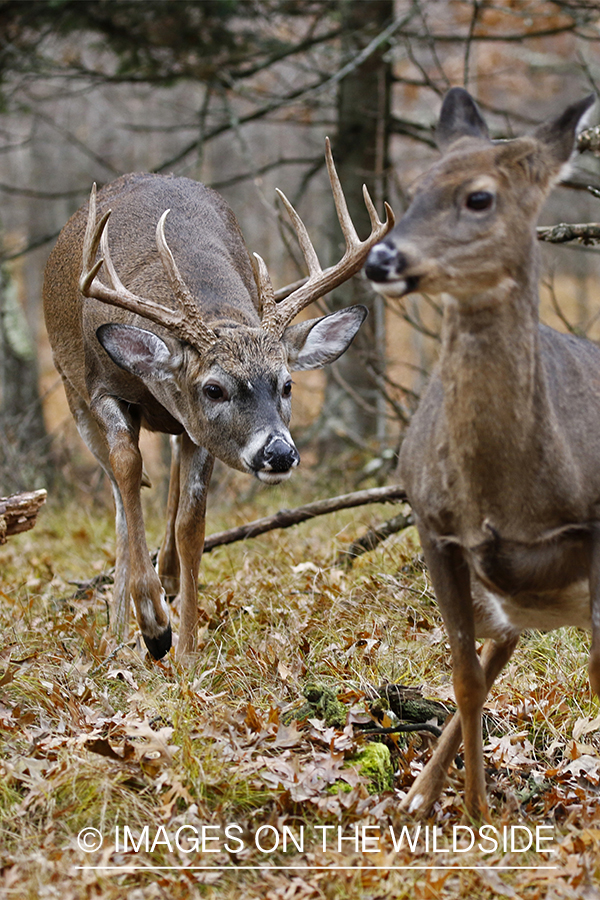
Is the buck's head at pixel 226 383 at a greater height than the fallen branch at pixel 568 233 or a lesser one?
lesser

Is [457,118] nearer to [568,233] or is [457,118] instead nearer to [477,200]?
[477,200]

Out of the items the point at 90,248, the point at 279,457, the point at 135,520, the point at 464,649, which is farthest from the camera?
the point at 135,520

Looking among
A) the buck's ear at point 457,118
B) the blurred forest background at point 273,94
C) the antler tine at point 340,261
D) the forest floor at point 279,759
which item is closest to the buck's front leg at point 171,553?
the forest floor at point 279,759

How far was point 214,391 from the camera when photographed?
5457 millimetres

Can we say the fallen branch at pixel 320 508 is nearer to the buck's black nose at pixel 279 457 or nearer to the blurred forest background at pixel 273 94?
the buck's black nose at pixel 279 457

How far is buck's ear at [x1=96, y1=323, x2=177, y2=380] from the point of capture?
555 cm

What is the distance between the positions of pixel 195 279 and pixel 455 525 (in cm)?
288

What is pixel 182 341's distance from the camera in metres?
5.58

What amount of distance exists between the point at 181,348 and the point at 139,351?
0.22m

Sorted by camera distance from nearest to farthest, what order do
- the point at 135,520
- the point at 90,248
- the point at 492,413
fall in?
1. the point at 492,413
2. the point at 90,248
3. the point at 135,520

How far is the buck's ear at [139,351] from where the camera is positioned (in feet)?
18.2

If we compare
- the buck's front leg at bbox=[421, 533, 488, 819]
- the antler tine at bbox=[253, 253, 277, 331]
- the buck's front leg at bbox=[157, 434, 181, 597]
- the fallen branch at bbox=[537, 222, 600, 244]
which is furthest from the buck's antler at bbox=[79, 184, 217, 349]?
the buck's front leg at bbox=[421, 533, 488, 819]

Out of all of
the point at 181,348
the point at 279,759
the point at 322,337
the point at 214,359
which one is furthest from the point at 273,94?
the point at 279,759

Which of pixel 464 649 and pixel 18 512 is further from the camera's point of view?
pixel 18 512
